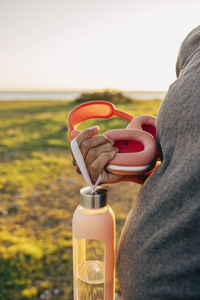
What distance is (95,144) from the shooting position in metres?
0.72

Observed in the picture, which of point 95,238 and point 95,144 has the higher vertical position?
point 95,144

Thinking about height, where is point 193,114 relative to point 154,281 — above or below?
above

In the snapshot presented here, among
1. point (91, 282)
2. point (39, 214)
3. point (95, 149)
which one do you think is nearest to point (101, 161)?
point (95, 149)

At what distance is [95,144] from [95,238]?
323 millimetres

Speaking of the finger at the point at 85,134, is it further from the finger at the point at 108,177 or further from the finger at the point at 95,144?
the finger at the point at 108,177

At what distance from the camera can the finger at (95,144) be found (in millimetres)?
715

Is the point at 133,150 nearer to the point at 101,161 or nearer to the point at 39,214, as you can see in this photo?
the point at 101,161

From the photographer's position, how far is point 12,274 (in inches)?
75.6

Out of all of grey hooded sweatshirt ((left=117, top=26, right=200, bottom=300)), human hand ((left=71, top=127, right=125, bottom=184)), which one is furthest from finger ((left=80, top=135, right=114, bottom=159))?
grey hooded sweatshirt ((left=117, top=26, right=200, bottom=300))

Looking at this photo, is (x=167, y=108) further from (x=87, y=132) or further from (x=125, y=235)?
(x=125, y=235)

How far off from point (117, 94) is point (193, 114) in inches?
433

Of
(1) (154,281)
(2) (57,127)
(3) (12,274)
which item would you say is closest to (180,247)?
(1) (154,281)

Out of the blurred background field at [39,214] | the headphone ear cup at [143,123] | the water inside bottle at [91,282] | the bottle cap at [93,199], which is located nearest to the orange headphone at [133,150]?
the headphone ear cup at [143,123]

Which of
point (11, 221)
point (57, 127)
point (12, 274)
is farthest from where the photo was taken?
point (57, 127)
